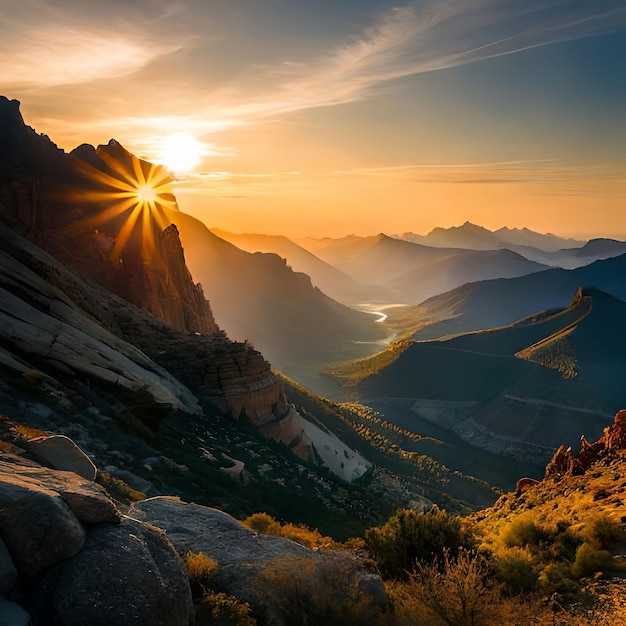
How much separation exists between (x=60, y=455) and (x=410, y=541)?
896cm

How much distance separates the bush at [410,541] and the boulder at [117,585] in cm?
708

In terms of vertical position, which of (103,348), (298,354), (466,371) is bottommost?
(298,354)

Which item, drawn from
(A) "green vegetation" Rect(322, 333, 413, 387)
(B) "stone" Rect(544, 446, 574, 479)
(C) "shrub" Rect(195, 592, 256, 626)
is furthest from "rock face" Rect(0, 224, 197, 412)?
(A) "green vegetation" Rect(322, 333, 413, 387)

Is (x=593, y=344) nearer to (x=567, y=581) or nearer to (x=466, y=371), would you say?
(x=466, y=371)

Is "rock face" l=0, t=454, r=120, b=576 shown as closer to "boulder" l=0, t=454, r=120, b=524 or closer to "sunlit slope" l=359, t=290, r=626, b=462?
"boulder" l=0, t=454, r=120, b=524

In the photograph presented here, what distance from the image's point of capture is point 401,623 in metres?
9.24

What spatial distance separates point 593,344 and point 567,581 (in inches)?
4719

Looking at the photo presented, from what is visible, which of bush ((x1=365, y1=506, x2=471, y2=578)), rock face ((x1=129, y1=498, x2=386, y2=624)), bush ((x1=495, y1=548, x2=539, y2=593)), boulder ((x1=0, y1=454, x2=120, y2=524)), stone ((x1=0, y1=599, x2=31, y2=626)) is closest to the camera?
stone ((x1=0, y1=599, x2=31, y2=626))

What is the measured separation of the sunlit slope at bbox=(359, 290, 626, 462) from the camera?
9069cm

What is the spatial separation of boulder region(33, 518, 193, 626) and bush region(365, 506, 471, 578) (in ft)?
23.2

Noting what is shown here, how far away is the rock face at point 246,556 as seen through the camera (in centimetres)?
882

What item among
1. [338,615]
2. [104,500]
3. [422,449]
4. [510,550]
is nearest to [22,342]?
[104,500]

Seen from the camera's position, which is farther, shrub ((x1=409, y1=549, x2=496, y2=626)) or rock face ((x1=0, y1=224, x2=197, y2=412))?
rock face ((x1=0, y1=224, x2=197, y2=412))

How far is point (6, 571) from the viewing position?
5734mm
